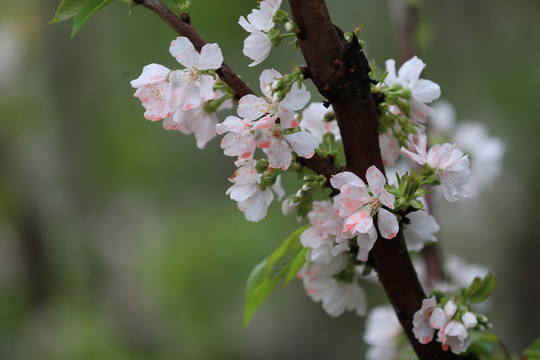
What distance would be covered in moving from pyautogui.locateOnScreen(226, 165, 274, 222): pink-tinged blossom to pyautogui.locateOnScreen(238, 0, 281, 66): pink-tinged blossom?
13 centimetres

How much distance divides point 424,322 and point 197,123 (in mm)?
377

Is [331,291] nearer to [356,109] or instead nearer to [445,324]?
[445,324]

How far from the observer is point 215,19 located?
11.9 feet

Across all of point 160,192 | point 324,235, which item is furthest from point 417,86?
point 160,192

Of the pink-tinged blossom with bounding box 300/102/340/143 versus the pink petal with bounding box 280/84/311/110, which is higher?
the pink petal with bounding box 280/84/311/110

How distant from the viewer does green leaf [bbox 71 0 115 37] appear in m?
0.63

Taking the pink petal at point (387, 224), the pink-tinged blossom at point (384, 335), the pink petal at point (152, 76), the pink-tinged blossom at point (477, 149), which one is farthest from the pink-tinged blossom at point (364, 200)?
the pink-tinged blossom at point (477, 149)

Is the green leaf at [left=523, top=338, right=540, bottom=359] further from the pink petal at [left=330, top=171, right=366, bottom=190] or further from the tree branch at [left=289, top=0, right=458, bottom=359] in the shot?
the pink petal at [left=330, top=171, right=366, bottom=190]

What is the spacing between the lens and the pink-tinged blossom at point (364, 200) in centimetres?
60

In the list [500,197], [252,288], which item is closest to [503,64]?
[500,197]

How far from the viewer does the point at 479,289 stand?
737 millimetres

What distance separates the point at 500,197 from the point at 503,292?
0.72 meters

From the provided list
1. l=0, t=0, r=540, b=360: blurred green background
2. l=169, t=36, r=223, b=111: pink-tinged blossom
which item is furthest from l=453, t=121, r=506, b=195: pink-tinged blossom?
l=0, t=0, r=540, b=360: blurred green background

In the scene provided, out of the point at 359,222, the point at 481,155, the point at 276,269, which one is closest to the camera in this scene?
the point at 359,222
